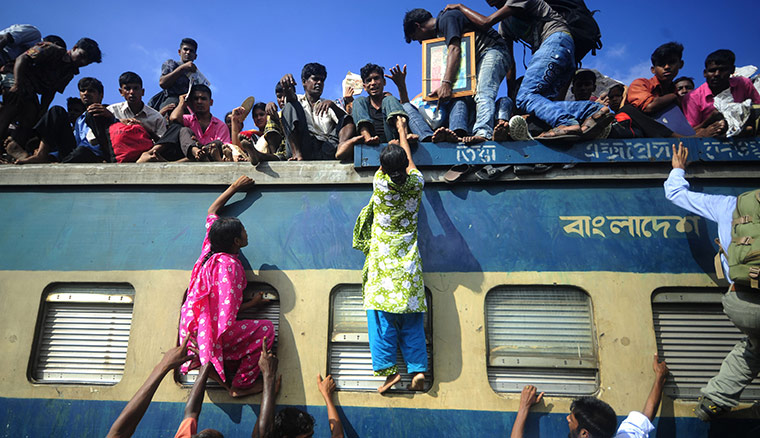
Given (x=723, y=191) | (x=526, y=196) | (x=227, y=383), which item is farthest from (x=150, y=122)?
(x=723, y=191)

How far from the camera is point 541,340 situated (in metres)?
3.62

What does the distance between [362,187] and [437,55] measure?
1.65 metres

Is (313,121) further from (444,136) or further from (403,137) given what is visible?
(444,136)

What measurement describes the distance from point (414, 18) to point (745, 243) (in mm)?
3592

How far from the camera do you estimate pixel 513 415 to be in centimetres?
346

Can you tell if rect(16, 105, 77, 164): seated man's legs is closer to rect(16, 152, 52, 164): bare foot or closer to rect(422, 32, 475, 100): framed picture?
rect(16, 152, 52, 164): bare foot

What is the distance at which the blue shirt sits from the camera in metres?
3.34

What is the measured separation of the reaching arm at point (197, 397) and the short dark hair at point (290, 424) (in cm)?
73

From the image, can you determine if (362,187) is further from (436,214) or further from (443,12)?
(443,12)

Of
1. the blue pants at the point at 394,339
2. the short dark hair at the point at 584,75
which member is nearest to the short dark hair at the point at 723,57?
the short dark hair at the point at 584,75

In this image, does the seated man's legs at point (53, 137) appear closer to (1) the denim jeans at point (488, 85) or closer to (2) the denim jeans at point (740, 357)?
(1) the denim jeans at point (488, 85)

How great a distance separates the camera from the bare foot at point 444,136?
399cm

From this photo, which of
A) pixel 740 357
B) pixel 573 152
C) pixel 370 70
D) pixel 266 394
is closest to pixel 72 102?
pixel 370 70

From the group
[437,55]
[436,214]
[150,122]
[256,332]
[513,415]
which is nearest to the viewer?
[513,415]
